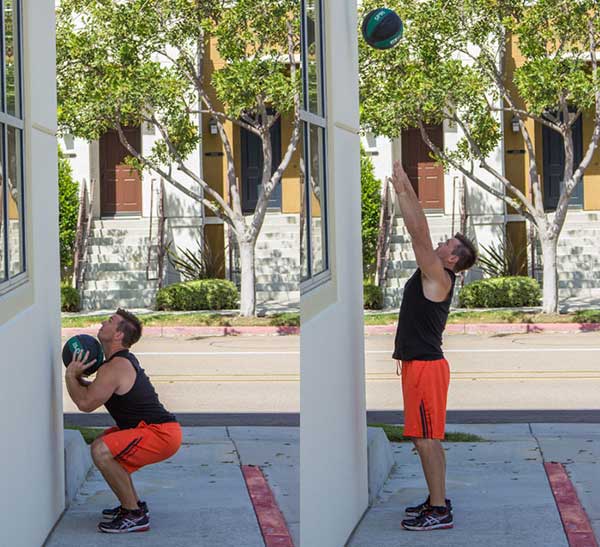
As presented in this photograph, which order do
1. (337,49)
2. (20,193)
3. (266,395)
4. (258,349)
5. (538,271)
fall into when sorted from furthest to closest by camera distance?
(538,271), (258,349), (266,395), (337,49), (20,193)

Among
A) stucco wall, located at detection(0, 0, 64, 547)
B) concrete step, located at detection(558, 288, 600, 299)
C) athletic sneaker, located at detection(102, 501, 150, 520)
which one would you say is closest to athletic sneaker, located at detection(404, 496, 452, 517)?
athletic sneaker, located at detection(102, 501, 150, 520)

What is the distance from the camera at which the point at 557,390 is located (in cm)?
1348

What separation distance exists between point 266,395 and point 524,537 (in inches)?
260

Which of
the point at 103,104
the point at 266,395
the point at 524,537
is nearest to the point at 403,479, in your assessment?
the point at 524,537

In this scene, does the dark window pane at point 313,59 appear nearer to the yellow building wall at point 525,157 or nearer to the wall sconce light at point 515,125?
the yellow building wall at point 525,157

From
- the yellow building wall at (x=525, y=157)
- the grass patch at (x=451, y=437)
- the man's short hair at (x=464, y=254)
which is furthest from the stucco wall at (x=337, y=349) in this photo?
the yellow building wall at (x=525, y=157)

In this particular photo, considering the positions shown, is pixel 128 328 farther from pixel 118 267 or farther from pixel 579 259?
pixel 579 259

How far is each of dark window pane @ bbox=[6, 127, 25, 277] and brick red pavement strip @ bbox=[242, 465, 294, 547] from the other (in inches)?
80.9

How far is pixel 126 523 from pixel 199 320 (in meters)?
14.5

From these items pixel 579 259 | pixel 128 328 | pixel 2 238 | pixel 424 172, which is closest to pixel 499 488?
pixel 128 328

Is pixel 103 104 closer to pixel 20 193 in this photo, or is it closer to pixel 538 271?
pixel 538 271

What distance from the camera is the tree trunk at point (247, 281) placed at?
2153cm

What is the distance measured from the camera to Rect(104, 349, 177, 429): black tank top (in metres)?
6.91

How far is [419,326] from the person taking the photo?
7.16 m
